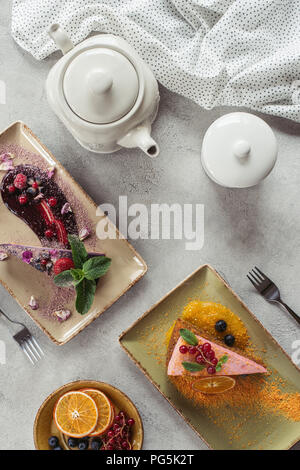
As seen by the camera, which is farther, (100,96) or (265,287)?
(265,287)

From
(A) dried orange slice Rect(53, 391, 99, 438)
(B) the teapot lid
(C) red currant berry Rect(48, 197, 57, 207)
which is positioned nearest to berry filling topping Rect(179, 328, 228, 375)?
(A) dried orange slice Rect(53, 391, 99, 438)

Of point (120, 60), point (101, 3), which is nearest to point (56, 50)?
point (101, 3)

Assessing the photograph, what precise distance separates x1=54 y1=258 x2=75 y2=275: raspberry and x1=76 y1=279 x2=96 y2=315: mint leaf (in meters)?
0.07

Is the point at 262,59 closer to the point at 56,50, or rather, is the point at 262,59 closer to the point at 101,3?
the point at 101,3

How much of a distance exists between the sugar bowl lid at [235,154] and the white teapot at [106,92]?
192mm

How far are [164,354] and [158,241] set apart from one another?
1.07 feet

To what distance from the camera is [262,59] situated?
1293 mm

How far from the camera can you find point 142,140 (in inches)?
42.4

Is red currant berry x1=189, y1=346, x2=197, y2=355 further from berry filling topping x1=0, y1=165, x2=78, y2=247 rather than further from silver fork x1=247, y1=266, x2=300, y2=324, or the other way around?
berry filling topping x1=0, y1=165, x2=78, y2=247

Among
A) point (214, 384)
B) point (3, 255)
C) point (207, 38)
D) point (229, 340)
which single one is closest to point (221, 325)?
point (229, 340)

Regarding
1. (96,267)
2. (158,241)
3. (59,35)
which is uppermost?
(59,35)

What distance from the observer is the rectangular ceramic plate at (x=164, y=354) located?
4.35 feet

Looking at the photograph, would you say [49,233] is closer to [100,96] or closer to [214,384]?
[100,96]

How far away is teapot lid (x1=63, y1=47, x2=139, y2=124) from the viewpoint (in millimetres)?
1038
